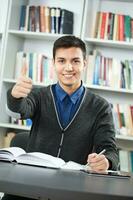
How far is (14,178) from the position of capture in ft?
3.61

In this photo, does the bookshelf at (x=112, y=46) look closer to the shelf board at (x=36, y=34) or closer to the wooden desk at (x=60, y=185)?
the shelf board at (x=36, y=34)

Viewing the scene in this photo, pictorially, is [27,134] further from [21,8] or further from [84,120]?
[21,8]

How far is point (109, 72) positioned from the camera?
328 centimetres

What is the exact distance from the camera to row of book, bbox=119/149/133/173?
10.7ft

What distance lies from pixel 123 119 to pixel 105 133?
1.36m

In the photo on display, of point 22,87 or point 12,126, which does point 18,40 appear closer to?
point 12,126

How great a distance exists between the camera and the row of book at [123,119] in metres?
3.23

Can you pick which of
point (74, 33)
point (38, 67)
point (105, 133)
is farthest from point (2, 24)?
point (105, 133)

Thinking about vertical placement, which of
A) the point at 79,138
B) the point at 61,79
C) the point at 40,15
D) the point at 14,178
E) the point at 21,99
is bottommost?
the point at 14,178

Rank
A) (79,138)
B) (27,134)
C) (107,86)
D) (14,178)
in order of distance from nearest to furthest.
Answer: (14,178) < (79,138) < (27,134) < (107,86)

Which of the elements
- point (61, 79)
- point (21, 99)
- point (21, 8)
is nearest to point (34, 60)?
point (21, 8)

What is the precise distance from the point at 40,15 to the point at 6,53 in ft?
1.45

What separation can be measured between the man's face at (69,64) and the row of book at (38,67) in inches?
51.4

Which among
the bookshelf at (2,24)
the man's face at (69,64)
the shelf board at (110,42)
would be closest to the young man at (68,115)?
the man's face at (69,64)
